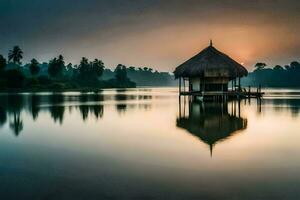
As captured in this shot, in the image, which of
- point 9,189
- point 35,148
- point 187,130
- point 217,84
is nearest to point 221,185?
point 9,189

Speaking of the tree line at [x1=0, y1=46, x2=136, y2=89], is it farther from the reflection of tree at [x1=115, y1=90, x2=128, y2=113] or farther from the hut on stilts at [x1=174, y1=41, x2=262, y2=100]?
the hut on stilts at [x1=174, y1=41, x2=262, y2=100]

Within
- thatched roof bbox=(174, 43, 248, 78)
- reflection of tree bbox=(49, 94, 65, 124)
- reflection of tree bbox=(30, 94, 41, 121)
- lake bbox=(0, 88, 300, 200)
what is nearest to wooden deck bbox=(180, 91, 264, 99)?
thatched roof bbox=(174, 43, 248, 78)

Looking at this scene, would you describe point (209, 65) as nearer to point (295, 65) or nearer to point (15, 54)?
point (15, 54)

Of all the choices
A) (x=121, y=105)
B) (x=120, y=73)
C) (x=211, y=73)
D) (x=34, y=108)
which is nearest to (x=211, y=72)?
(x=211, y=73)

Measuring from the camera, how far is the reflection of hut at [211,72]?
1667 inches

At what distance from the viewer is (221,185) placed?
7980mm

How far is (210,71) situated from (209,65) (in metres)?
0.67

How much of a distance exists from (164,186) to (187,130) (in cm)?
957

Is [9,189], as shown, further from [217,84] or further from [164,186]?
[217,84]

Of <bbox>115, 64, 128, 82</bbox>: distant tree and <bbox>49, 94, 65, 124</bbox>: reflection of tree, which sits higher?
<bbox>115, 64, 128, 82</bbox>: distant tree

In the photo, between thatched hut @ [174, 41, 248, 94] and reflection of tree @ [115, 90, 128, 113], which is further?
thatched hut @ [174, 41, 248, 94]

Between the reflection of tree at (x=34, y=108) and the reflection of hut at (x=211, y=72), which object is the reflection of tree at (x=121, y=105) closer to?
the reflection of tree at (x=34, y=108)

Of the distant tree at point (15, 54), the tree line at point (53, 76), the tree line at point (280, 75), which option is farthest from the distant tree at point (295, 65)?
the distant tree at point (15, 54)

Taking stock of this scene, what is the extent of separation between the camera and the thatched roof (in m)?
42.4
